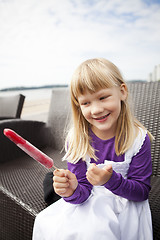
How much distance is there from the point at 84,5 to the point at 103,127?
16930 millimetres

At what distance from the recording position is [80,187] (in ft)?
3.20

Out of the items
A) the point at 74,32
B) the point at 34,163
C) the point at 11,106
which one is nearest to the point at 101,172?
the point at 34,163

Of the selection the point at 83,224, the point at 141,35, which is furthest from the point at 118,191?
the point at 141,35

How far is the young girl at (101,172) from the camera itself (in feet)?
2.69

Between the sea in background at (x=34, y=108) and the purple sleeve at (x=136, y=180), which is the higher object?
the purple sleeve at (x=136, y=180)

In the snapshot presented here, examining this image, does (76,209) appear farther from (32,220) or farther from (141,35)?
(141,35)

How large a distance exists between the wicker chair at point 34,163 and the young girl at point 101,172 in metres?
0.15

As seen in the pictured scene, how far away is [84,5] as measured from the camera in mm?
15484

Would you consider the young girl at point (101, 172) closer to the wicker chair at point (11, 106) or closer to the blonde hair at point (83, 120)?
the blonde hair at point (83, 120)

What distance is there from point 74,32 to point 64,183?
17570mm

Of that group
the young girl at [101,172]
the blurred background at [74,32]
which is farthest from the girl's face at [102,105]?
the blurred background at [74,32]

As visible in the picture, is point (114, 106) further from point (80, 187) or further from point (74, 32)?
point (74, 32)

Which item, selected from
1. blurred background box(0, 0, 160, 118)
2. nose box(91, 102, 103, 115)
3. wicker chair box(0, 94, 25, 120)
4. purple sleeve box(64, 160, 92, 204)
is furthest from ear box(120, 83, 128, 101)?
blurred background box(0, 0, 160, 118)

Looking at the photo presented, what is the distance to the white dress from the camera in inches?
31.4
